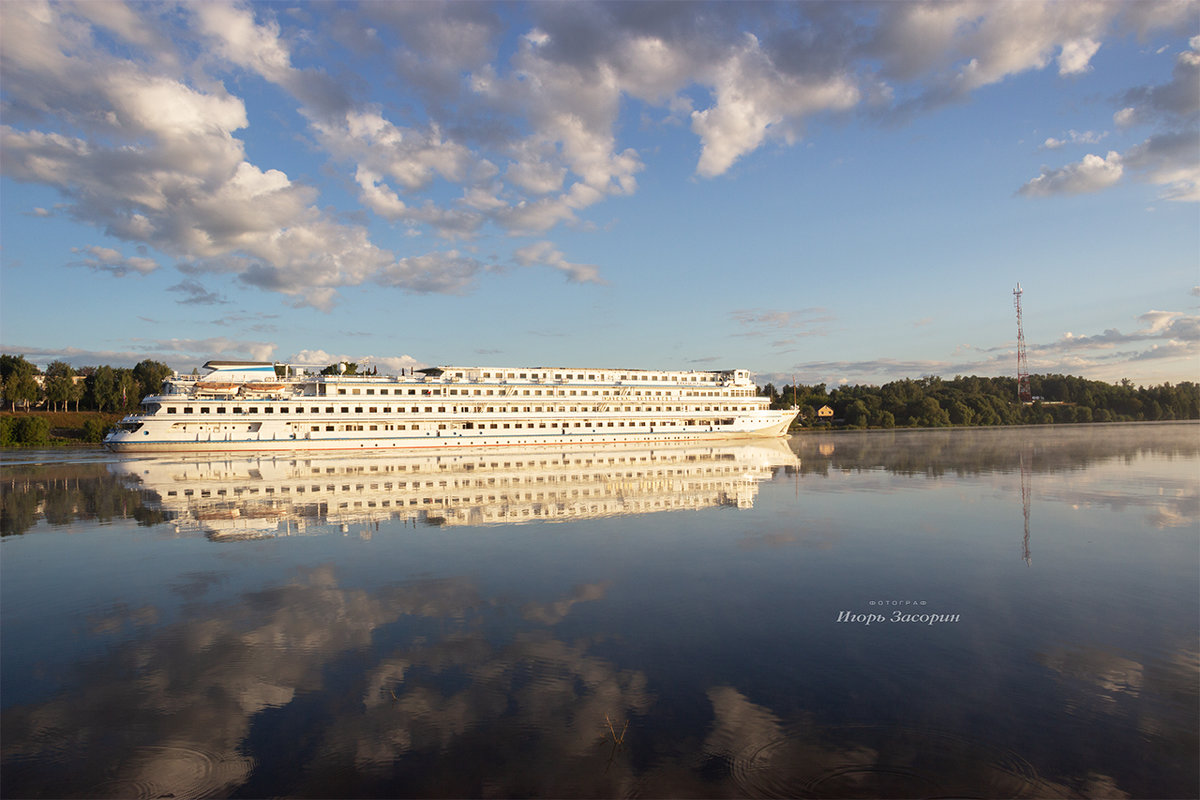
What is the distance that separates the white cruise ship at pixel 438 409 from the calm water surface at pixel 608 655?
1670 inches

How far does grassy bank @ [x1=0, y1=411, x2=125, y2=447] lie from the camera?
85500 mm

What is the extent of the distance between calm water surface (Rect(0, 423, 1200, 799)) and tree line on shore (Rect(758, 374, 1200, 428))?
125m

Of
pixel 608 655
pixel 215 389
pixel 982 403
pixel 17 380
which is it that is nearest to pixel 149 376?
pixel 17 380

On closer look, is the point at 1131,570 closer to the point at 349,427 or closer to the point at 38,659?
the point at 38,659

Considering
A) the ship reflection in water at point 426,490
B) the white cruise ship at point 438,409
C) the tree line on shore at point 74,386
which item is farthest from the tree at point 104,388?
the ship reflection in water at point 426,490

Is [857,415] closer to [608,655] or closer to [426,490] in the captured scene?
[426,490]

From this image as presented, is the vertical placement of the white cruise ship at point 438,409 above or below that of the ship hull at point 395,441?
above

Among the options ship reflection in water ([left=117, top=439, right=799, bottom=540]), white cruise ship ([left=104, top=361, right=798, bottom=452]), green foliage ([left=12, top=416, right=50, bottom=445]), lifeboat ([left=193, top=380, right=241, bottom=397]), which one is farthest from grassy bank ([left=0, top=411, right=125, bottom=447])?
ship reflection in water ([left=117, top=439, right=799, bottom=540])

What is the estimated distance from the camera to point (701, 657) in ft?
33.2

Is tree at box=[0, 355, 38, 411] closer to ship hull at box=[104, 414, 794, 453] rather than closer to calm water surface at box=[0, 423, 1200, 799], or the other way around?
ship hull at box=[104, 414, 794, 453]

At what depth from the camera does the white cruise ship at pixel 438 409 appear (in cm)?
6197

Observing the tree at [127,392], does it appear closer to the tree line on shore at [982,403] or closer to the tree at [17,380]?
the tree at [17,380]

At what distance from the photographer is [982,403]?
146750mm

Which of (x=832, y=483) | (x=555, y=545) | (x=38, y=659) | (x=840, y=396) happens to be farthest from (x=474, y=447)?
(x=840, y=396)
